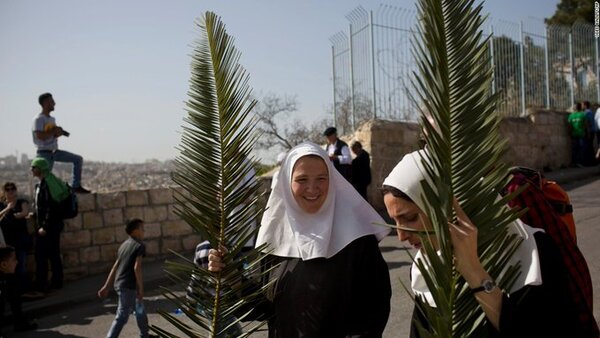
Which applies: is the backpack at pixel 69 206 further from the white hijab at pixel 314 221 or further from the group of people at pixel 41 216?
the white hijab at pixel 314 221

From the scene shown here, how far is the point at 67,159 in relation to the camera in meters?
8.54

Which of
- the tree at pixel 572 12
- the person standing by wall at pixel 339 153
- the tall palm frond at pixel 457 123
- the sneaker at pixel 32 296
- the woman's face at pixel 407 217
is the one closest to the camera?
the tall palm frond at pixel 457 123

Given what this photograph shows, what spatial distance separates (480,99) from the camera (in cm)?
90

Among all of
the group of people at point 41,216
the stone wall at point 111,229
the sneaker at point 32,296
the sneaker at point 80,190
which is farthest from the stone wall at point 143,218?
the sneaker at point 32,296

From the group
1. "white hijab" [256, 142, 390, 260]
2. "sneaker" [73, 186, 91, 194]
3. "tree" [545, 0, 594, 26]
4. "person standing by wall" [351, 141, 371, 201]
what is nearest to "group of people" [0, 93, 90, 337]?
"sneaker" [73, 186, 91, 194]

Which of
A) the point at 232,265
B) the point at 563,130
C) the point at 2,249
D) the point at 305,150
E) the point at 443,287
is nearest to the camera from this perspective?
the point at 443,287

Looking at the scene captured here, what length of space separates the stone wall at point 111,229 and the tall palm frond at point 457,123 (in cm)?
782

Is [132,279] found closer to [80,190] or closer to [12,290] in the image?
[12,290]

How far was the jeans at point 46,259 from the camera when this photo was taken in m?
7.68

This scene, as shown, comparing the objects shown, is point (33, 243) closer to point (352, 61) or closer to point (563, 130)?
point (352, 61)

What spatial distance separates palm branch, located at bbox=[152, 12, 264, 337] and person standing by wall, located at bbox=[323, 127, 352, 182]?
26.0ft

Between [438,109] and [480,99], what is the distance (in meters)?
0.07

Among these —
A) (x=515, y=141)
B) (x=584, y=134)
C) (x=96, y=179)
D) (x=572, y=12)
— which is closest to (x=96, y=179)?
(x=96, y=179)

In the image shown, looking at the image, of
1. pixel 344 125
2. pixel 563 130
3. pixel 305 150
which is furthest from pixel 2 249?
pixel 563 130
